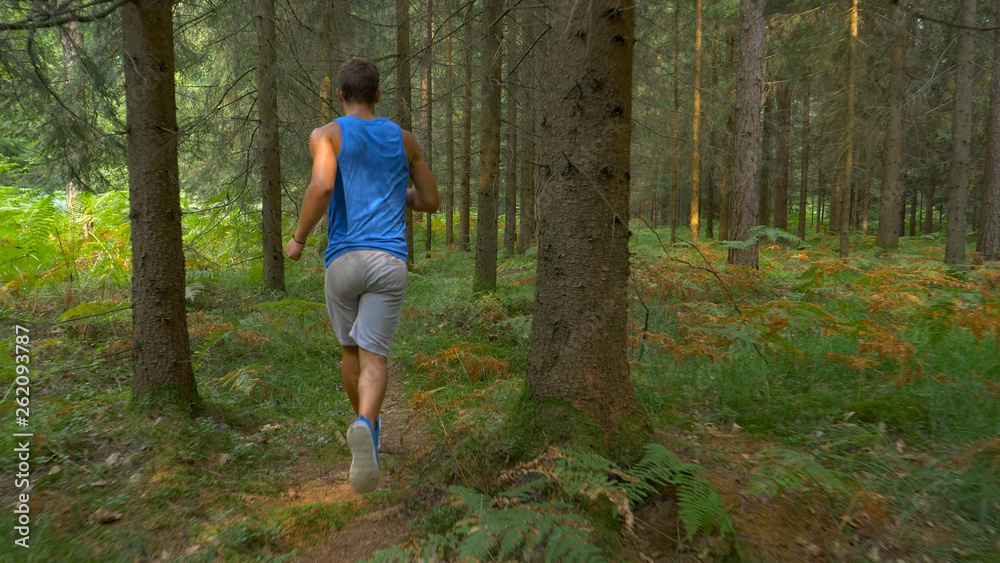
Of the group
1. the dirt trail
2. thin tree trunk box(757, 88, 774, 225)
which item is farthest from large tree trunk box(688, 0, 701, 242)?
the dirt trail

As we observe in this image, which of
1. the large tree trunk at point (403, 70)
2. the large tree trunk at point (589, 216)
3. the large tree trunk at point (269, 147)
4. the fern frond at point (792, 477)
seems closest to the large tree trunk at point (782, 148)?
the large tree trunk at point (403, 70)

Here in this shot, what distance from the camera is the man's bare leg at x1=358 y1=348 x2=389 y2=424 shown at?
2.71 meters

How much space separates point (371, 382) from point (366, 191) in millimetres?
1062

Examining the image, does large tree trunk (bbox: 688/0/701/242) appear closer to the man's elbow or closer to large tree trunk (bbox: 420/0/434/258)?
large tree trunk (bbox: 420/0/434/258)

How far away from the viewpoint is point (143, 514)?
2.42 meters

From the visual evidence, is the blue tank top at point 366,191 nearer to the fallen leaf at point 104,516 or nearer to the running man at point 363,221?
the running man at point 363,221

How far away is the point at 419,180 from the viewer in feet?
10.1

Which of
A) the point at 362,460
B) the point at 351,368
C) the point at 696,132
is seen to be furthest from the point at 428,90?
the point at 362,460

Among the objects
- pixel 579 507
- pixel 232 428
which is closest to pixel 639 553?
pixel 579 507

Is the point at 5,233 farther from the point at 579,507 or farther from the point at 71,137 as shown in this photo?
the point at 579,507

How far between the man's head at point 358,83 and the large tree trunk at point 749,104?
838 cm

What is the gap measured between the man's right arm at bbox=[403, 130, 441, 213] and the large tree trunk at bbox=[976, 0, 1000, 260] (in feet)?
43.3

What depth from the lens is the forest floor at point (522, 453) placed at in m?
2.05

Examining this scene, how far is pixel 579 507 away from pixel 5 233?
905 centimetres
